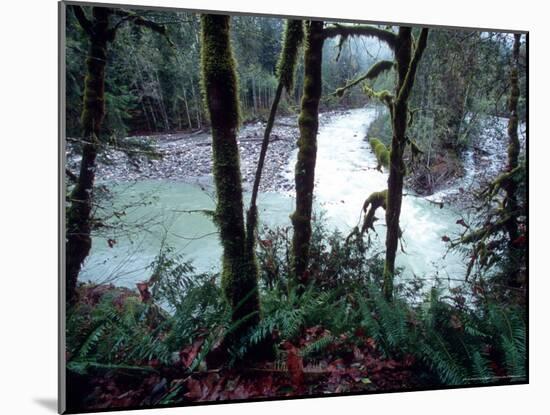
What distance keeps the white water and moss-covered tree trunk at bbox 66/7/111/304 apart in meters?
0.08

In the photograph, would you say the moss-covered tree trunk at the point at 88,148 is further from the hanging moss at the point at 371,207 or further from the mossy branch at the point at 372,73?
the hanging moss at the point at 371,207

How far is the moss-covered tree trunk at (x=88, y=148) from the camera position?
2.89 metres

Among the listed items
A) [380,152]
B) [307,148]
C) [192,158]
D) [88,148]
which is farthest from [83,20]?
[380,152]

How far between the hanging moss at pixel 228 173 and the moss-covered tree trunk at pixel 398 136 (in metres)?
0.86

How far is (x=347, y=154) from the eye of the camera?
3.31 m

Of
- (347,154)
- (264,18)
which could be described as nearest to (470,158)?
(347,154)

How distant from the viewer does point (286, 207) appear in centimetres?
324

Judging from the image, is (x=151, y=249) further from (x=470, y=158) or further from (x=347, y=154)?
(x=470, y=158)

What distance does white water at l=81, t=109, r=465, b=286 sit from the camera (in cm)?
300

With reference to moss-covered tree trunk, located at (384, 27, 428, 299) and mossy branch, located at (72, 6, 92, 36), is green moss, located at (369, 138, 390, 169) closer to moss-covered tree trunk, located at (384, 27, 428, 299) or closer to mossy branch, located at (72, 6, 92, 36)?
moss-covered tree trunk, located at (384, 27, 428, 299)

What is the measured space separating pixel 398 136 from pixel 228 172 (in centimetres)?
110

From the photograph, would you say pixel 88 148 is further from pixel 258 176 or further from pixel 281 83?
pixel 281 83

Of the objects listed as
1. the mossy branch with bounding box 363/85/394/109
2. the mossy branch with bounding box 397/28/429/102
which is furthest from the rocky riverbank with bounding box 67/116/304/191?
the mossy branch with bounding box 397/28/429/102

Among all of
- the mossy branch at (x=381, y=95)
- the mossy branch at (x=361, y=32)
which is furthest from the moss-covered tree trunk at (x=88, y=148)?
the mossy branch at (x=381, y=95)
